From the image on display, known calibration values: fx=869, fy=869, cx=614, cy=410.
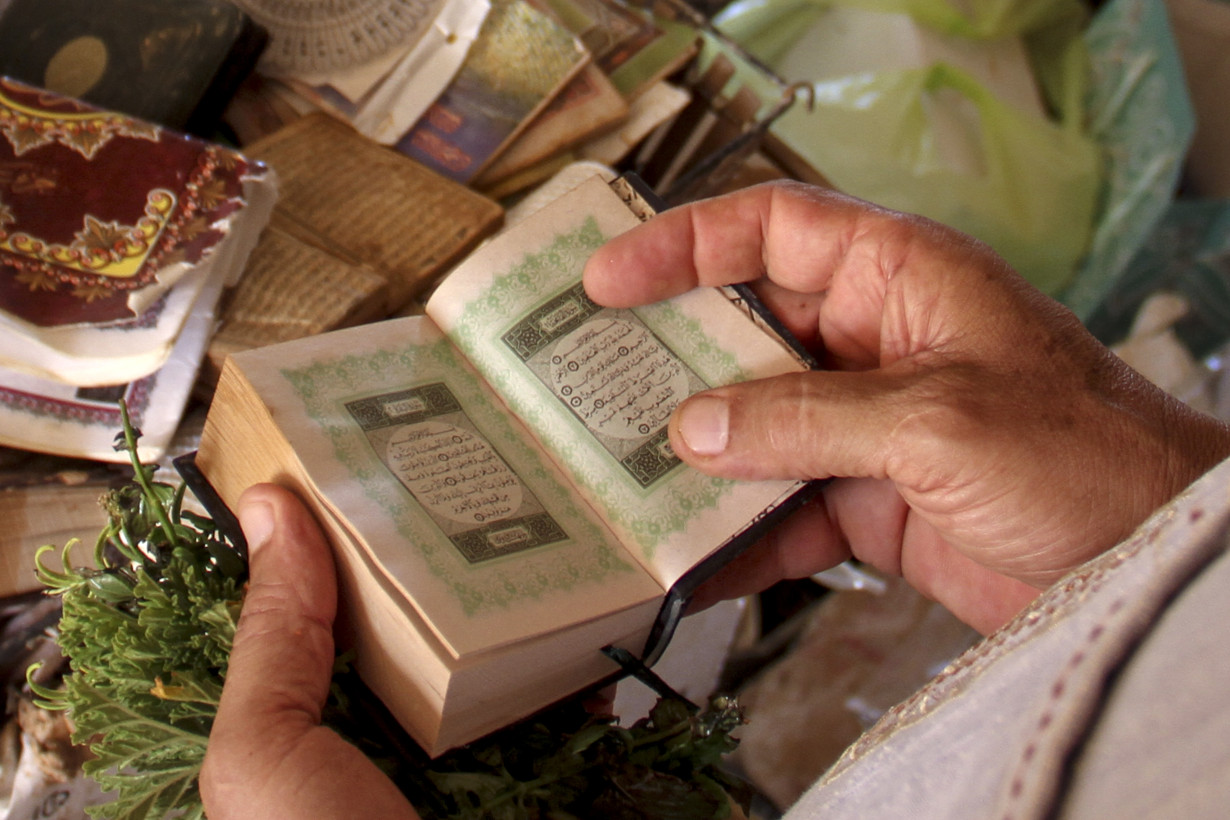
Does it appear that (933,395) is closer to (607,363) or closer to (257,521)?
(607,363)

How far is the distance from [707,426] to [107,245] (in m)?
0.55

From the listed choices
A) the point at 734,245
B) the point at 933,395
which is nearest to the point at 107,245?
the point at 734,245

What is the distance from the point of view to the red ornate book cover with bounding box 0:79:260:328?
72cm

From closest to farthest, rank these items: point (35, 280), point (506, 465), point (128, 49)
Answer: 1. point (506, 465)
2. point (35, 280)
3. point (128, 49)

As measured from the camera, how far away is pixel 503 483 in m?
0.54

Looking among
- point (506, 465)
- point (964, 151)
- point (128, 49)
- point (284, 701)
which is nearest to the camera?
point (284, 701)

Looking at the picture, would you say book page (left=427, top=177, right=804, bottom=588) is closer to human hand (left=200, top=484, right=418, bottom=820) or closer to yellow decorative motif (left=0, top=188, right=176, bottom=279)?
human hand (left=200, top=484, right=418, bottom=820)

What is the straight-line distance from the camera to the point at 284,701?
17.6 inches

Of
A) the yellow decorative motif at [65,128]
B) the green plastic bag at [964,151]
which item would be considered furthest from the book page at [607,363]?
the green plastic bag at [964,151]

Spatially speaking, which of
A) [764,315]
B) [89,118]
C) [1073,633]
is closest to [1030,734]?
[1073,633]

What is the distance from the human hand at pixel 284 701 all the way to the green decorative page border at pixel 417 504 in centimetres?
5

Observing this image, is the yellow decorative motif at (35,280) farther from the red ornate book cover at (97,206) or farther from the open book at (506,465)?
the open book at (506,465)

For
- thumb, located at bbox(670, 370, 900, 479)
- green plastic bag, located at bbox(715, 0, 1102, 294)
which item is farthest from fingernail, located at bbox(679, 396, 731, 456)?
green plastic bag, located at bbox(715, 0, 1102, 294)

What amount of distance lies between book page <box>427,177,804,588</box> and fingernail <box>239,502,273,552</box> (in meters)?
0.17
